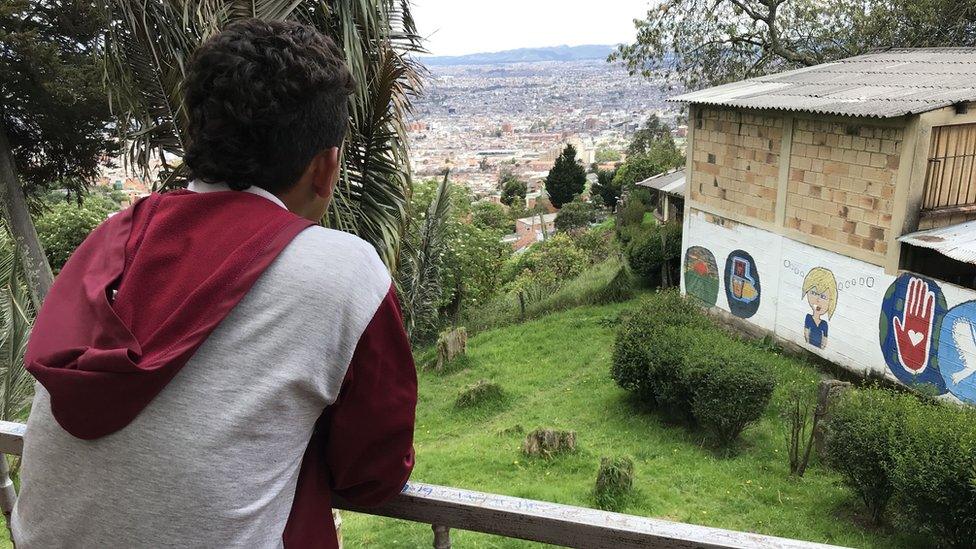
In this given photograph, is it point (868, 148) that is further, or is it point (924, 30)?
point (924, 30)

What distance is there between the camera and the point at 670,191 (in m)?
17.1

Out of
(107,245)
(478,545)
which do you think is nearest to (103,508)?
(107,245)

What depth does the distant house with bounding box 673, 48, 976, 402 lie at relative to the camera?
9273 millimetres

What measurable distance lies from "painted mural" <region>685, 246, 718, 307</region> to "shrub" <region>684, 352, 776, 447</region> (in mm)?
4308

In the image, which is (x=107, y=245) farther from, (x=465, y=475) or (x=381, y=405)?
(x=465, y=475)

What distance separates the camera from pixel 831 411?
8.38m

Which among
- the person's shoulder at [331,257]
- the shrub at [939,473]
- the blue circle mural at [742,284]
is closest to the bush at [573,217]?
Answer: the blue circle mural at [742,284]

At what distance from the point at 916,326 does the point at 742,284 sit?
3536 millimetres

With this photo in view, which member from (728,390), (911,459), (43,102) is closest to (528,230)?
(43,102)

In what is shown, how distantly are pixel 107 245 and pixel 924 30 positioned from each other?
62.9 ft

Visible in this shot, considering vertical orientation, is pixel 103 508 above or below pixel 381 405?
below

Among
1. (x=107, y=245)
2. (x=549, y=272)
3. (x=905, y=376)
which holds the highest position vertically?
(x=107, y=245)

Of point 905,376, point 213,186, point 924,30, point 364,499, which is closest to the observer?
point 213,186

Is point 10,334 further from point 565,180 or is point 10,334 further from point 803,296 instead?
point 565,180
